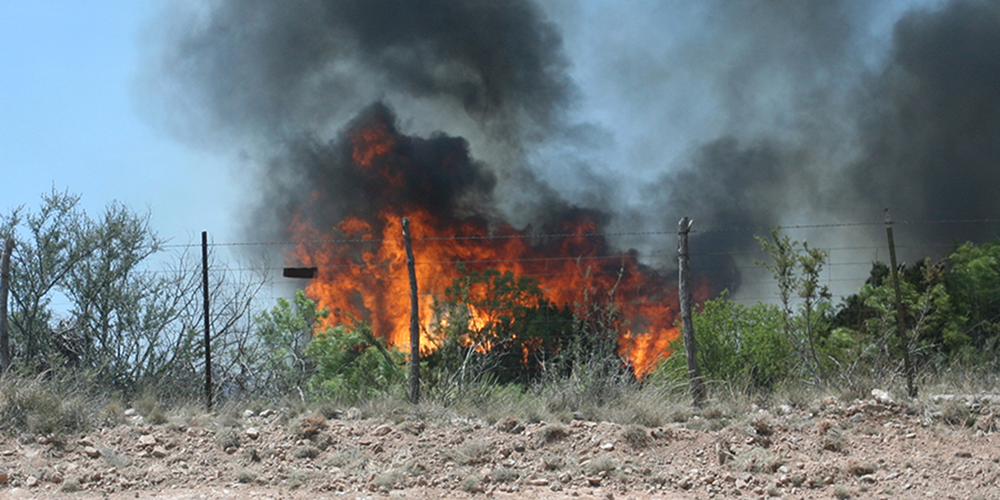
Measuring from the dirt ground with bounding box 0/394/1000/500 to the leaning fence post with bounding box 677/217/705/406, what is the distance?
76 cm

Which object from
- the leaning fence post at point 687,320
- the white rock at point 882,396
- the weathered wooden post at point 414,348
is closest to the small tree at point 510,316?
the weathered wooden post at point 414,348

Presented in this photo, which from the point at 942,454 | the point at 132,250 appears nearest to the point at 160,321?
the point at 132,250

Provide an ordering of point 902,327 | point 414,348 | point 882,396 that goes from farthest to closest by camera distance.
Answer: point 902,327 → point 414,348 → point 882,396

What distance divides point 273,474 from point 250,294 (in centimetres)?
758

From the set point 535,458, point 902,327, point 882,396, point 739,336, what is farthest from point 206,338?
point 739,336

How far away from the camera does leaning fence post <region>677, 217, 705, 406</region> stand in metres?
9.63

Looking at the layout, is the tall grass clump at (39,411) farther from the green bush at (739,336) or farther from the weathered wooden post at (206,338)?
the green bush at (739,336)

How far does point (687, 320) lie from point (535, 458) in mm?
3175

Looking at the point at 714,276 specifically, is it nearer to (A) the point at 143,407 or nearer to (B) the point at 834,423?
(B) the point at 834,423

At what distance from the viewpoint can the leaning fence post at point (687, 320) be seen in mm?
9633

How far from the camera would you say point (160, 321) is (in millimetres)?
13977

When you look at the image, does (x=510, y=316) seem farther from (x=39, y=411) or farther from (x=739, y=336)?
(x=39, y=411)

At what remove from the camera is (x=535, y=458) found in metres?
7.81

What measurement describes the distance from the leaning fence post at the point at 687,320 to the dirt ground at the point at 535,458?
76 centimetres
